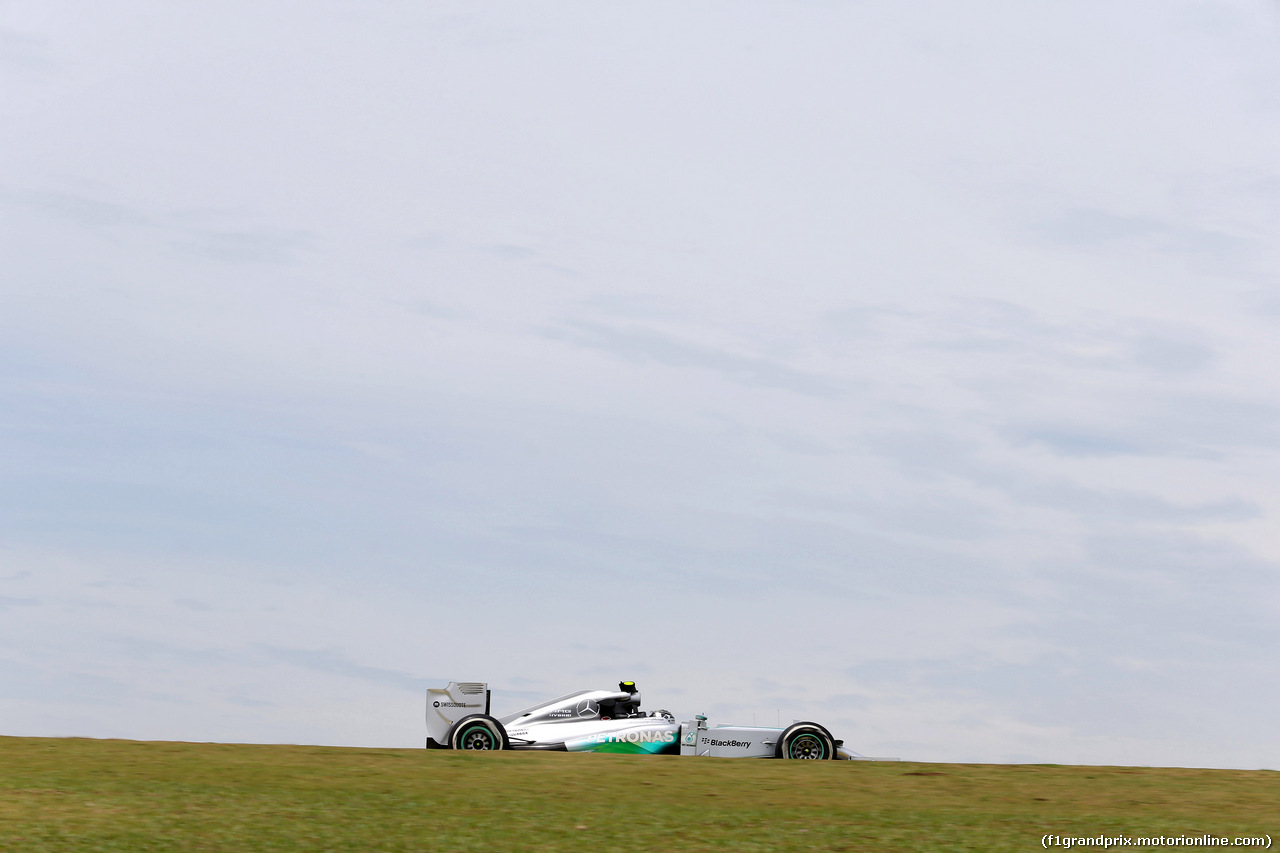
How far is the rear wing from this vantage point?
23.0 m

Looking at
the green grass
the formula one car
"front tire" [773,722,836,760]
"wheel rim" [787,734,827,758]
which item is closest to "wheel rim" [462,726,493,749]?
the formula one car

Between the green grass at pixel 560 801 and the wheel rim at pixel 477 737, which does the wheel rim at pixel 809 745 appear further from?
the wheel rim at pixel 477 737

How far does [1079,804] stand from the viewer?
655 inches

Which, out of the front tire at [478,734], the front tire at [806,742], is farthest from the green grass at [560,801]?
the front tire at [478,734]

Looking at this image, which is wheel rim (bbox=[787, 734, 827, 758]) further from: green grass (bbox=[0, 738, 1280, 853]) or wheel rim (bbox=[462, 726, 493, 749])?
wheel rim (bbox=[462, 726, 493, 749])

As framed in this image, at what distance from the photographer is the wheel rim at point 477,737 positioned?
2266 centimetres

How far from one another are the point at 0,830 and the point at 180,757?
535cm

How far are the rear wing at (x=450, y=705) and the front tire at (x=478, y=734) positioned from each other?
25cm

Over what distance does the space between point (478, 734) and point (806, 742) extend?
5690 mm

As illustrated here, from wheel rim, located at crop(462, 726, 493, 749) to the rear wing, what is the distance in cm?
42

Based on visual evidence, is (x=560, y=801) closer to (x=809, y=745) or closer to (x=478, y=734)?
(x=478, y=734)

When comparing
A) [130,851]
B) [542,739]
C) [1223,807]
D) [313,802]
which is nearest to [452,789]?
[313,802]

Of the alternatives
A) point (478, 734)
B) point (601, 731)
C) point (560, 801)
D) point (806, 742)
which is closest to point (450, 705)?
point (478, 734)

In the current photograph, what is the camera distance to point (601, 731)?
966 inches
